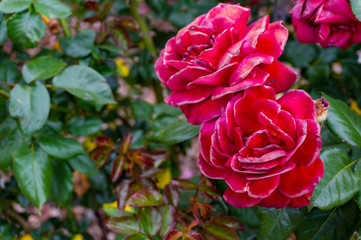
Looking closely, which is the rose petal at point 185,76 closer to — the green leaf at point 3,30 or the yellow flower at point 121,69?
the green leaf at point 3,30

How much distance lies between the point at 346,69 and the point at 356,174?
712mm

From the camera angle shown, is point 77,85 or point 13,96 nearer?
point 13,96

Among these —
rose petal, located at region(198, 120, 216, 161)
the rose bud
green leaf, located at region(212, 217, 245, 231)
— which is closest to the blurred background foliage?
green leaf, located at region(212, 217, 245, 231)

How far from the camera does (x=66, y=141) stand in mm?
952

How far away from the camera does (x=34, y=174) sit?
86 cm

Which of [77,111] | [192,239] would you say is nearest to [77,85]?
[77,111]

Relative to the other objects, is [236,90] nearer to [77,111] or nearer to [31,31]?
[31,31]

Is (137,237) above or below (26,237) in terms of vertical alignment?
above

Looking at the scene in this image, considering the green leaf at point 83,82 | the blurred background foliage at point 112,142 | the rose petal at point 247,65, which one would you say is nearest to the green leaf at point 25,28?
the blurred background foliage at point 112,142

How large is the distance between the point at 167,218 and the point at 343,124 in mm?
425

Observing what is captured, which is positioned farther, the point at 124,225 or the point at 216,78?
the point at 124,225

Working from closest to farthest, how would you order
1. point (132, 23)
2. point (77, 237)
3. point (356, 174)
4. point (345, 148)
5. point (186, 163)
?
point (356, 174), point (345, 148), point (132, 23), point (77, 237), point (186, 163)

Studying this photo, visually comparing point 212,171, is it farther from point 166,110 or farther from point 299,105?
point 166,110

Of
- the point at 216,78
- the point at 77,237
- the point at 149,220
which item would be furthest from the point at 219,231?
the point at 77,237
